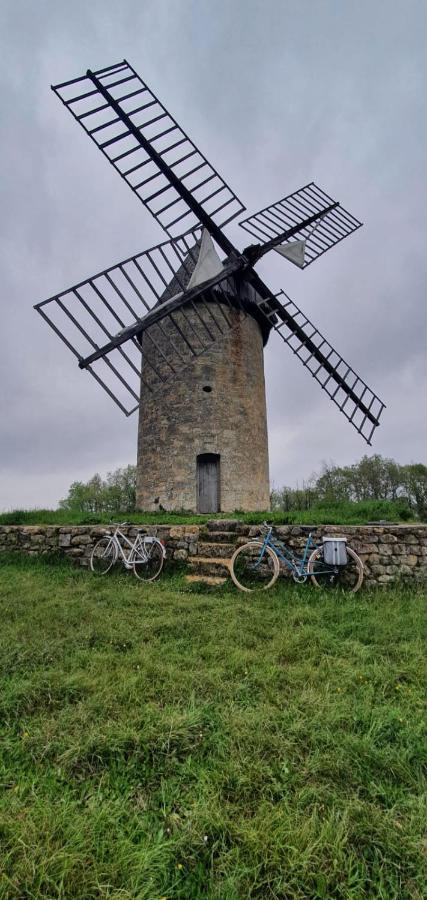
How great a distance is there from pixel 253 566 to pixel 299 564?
65 cm

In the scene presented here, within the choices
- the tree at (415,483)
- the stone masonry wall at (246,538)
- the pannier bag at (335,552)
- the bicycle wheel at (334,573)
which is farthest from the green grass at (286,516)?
the tree at (415,483)

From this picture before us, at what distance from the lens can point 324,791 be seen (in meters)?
1.92

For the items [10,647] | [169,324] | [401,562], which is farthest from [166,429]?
[10,647]

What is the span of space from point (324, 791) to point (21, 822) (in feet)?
4.66

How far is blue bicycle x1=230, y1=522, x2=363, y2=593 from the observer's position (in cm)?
506

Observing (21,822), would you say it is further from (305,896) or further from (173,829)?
(305,896)

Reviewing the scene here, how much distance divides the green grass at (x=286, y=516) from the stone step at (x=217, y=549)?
0.92m

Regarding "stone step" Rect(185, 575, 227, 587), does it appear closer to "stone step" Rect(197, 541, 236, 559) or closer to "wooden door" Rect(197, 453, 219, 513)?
"stone step" Rect(197, 541, 236, 559)

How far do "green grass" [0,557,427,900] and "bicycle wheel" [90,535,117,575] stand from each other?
8.76 feet

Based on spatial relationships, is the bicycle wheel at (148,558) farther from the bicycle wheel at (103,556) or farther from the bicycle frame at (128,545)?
the bicycle wheel at (103,556)

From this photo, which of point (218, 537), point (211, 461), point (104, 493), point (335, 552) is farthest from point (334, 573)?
point (104, 493)

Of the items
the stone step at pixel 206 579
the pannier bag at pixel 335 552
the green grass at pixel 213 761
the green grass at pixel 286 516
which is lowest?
the green grass at pixel 213 761

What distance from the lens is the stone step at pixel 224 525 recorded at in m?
6.66

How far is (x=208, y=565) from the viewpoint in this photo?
233 inches
